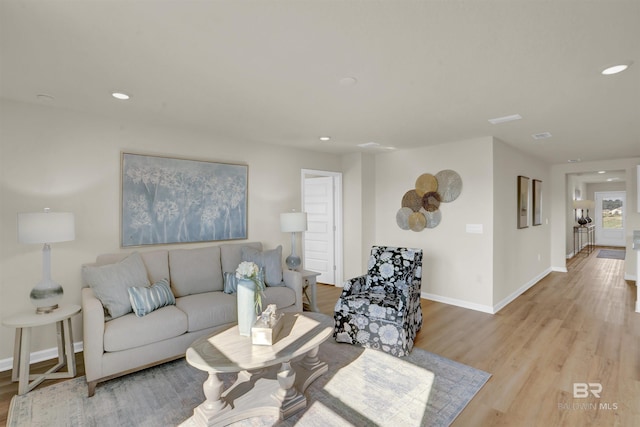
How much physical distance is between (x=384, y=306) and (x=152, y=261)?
244cm

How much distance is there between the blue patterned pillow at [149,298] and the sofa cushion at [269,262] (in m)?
1.00

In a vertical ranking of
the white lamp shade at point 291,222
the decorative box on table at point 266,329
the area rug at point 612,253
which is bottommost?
the area rug at point 612,253

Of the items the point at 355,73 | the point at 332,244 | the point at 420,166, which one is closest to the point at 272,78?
the point at 355,73

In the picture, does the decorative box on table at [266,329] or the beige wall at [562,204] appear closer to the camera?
the decorative box on table at [266,329]

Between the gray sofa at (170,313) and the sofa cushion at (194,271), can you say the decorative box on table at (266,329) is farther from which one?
the sofa cushion at (194,271)

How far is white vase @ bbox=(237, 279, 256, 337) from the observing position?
2.34m

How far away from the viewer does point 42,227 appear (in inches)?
99.6

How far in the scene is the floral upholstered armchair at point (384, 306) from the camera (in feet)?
9.95

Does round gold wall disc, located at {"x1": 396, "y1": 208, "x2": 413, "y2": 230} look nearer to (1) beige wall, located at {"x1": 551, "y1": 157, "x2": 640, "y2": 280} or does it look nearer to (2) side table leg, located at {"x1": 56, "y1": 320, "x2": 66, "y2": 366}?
(1) beige wall, located at {"x1": 551, "y1": 157, "x2": 640, "y2": 280}

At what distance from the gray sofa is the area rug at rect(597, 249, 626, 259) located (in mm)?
9763

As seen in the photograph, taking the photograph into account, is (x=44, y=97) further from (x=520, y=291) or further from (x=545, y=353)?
(x=520, y=291)

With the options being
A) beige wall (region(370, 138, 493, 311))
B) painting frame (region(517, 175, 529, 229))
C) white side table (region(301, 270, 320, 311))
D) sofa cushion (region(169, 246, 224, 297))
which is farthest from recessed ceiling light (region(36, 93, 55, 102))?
painting frame (region(517, 175, 529, 229))

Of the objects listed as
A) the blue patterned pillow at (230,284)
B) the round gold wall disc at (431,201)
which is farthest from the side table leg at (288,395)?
the round gold wall disc at (431,201)

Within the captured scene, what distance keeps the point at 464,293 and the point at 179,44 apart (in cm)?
448
